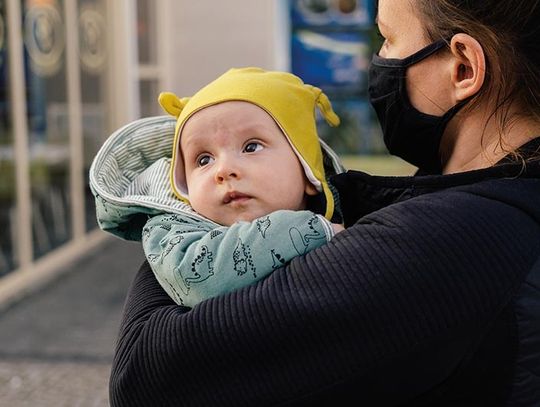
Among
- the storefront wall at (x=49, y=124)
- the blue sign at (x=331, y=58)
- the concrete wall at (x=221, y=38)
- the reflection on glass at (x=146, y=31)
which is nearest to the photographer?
Result: the storefront wall at (x=49, y=124)

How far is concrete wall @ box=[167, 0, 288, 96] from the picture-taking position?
32.9 ft

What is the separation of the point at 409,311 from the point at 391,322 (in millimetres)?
30

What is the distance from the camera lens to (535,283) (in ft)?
4.27

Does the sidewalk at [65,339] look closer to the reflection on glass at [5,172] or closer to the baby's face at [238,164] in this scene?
the reflection on glass at [5,172]

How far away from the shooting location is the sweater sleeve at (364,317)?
1.28 meters

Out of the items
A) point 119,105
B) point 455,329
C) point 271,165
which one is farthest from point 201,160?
point 119,105

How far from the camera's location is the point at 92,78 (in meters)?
8.80

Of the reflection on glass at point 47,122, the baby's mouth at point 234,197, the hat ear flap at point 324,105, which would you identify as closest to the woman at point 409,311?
the baby's mouth at point 234,197

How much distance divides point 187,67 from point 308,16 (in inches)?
58.2

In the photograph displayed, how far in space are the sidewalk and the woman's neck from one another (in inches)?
134

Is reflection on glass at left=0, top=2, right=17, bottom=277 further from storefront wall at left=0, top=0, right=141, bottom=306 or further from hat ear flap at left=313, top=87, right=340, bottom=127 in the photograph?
hat ear flap at left=313, top=87, right=340, bottom=127

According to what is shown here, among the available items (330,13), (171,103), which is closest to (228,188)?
(171,103)

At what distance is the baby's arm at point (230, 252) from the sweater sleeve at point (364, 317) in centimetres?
5

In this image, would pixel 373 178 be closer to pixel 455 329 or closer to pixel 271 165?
pixel 271 165
